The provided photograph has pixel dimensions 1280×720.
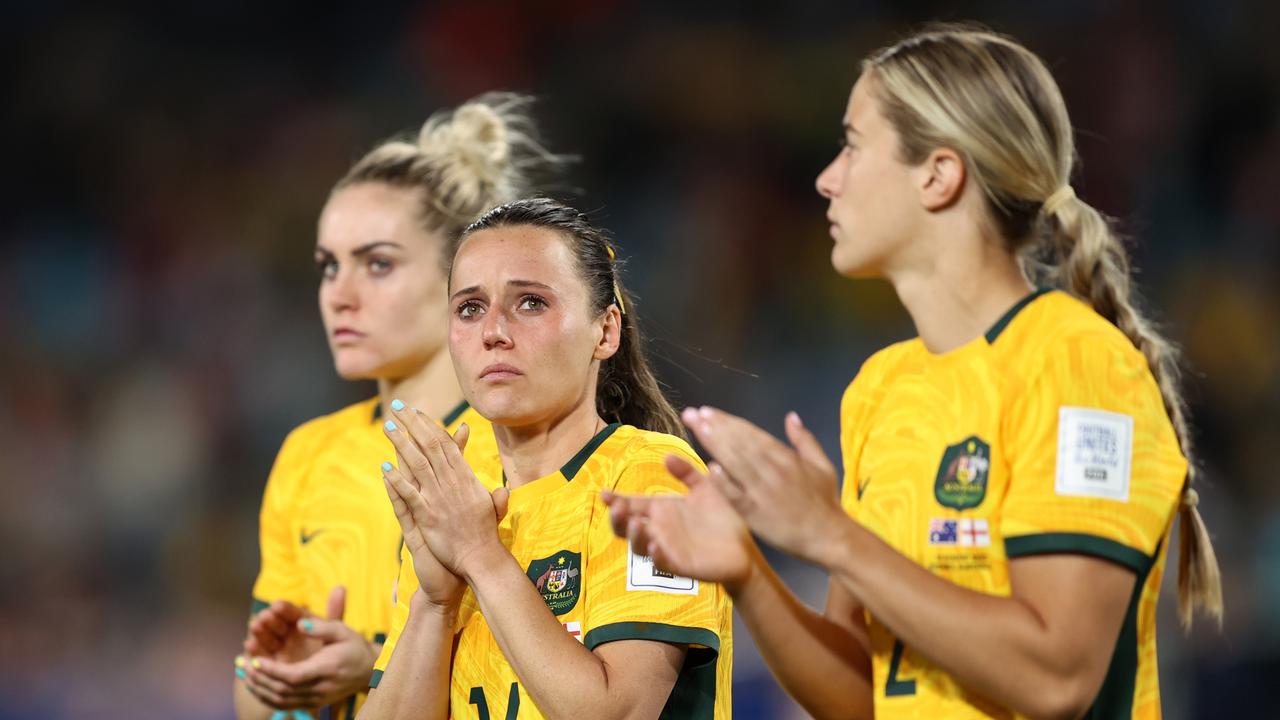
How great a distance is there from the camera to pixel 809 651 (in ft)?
7.50

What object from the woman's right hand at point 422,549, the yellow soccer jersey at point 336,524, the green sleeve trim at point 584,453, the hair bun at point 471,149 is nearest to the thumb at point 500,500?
the woman's right hand at point 422,549

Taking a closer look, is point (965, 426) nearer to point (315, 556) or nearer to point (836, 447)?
point (315, 556)

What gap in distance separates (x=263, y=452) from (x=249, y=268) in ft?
4.05

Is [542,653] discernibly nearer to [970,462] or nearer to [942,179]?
[970,462]

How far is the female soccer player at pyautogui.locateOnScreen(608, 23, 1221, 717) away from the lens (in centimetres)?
198

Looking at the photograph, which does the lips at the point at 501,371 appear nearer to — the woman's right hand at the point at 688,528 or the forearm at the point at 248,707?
the woman's right hand at the point at 688,528

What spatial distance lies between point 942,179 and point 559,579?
940 millimetres

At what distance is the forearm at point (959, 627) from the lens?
197 cm

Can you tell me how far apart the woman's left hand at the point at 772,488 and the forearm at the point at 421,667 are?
709 millimetres

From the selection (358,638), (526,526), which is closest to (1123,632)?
(526,526)

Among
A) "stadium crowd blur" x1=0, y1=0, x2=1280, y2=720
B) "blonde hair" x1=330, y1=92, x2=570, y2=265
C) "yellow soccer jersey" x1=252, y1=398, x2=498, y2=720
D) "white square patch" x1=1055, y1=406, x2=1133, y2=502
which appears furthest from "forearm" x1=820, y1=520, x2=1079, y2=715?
"stadium crowd blur" x1=0, y1=0, x2=1280, y2=720

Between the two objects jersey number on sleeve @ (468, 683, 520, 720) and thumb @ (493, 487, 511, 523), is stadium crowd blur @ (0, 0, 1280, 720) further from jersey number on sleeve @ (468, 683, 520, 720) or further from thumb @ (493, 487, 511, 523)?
thumb @ (493, 487, 511, 523)

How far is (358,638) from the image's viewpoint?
3262 millimetres

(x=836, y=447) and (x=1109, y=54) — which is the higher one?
(x=1109, y=54)
